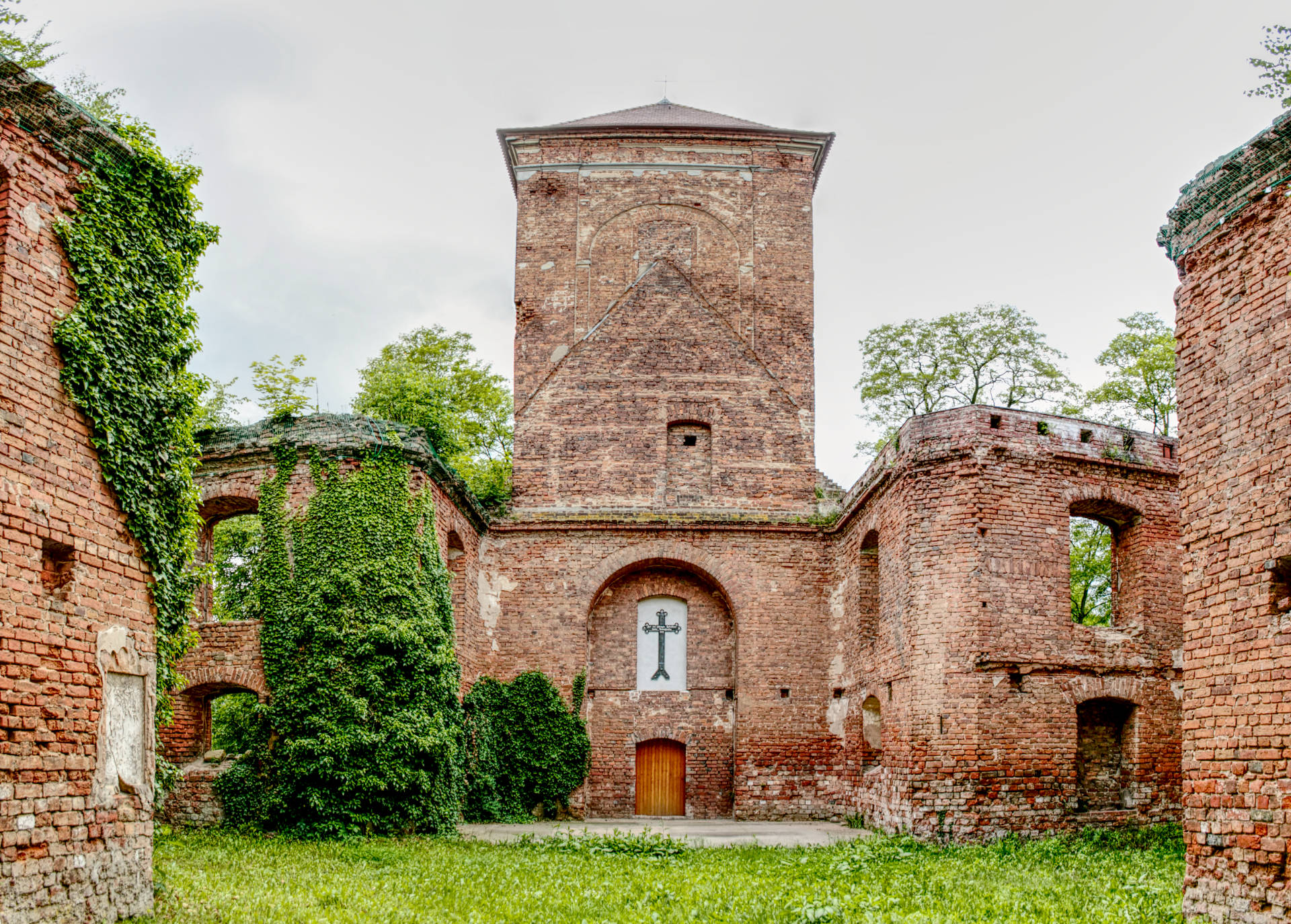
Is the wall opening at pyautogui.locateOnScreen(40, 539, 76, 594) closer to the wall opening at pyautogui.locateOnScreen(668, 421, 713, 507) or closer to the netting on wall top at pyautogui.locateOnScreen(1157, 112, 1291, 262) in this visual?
Answer: the netting on wall top at pyautogui.locateOnScreen(1157, 112, 1291, 262)

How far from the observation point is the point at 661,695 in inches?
791

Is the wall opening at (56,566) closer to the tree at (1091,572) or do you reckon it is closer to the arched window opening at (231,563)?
the arched window opening at (231,563)

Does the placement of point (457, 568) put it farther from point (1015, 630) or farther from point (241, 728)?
point (1015, 630)

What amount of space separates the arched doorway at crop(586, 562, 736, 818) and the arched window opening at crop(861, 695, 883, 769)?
2770 mm

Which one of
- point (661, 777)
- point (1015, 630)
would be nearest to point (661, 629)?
point (661, 777)

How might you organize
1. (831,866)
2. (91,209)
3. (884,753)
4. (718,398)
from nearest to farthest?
(91,209), (831,866), (884,753), (718,398)

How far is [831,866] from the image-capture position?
39.0 ft

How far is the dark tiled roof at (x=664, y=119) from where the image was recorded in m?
24.7

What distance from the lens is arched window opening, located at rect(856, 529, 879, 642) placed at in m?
18.5

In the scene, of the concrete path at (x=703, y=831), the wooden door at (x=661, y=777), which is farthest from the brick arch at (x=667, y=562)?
the concrete path at (x=703, y=831)

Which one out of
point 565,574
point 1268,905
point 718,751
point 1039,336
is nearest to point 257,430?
point 565,574

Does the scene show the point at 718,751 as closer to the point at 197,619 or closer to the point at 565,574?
the point at 565,574

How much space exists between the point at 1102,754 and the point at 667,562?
26.1 ft

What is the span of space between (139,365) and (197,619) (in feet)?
26.1
